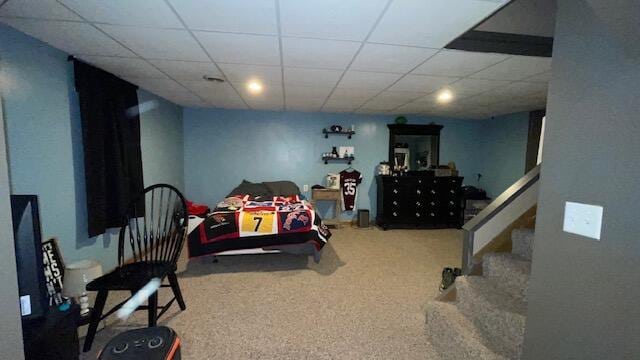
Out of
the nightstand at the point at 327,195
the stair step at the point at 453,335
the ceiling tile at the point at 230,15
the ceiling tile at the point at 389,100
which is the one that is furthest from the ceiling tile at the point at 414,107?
the stair step at the point at 453,335

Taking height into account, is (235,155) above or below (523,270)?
above

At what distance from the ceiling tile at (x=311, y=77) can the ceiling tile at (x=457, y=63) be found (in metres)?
0.83

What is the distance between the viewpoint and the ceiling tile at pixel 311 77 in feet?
8.21

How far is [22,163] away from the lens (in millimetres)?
1841

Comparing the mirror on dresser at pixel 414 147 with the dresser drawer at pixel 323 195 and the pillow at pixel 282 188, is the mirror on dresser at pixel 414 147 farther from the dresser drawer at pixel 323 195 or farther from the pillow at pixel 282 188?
the pillow at pixel 282 188

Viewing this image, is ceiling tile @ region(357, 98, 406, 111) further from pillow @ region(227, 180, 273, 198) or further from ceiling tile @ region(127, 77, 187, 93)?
ceiling tile @ region(127, 77, 187, 93)

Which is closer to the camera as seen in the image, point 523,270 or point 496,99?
point 523,270

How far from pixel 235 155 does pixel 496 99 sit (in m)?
4.39

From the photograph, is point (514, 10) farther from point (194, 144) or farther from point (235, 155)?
point (194, 144)

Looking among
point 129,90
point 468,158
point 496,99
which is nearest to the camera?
point 129,90

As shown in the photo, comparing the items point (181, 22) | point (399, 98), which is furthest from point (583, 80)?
point (399, 98)

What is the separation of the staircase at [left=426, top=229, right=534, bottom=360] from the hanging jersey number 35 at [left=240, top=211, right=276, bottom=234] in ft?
6.00

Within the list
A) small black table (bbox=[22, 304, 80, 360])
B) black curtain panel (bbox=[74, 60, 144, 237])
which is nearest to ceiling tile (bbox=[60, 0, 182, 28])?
black curtain panel (bbox=[74, 60, 144, 237])

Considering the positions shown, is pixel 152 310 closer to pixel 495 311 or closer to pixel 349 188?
pixel 495 311
